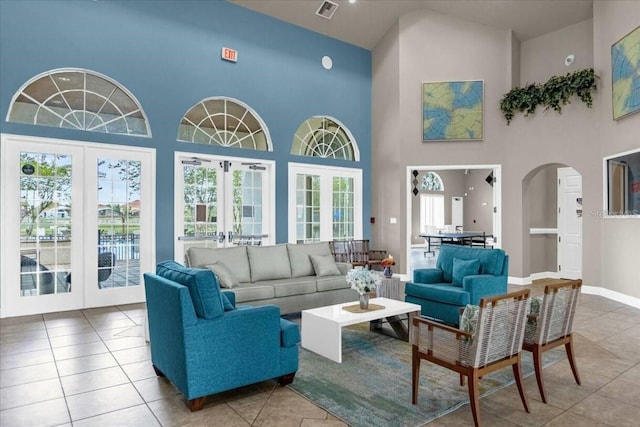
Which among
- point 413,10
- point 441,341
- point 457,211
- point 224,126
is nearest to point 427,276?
point 441,341

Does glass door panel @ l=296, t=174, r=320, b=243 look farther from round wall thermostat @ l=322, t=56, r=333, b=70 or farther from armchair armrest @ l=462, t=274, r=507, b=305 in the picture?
armchair armrest @ l=462, t=274, r=507, b=305

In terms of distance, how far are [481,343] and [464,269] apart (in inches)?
105

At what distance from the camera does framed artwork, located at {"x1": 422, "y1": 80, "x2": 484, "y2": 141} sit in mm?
7852

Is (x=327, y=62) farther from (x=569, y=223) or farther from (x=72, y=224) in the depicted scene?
(x=569, y=223)

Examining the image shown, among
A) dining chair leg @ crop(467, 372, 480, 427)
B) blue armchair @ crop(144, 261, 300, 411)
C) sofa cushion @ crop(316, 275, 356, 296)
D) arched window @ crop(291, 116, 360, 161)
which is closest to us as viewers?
dining chair leg @ crop(467, 372, 480, 427)

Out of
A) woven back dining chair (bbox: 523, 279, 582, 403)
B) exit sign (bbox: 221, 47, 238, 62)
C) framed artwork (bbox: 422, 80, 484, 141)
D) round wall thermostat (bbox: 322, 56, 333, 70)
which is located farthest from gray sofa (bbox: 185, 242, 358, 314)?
round wall thermostat (bbox: 322, 56, 333, 70)

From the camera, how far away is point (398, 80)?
8211 millimetres

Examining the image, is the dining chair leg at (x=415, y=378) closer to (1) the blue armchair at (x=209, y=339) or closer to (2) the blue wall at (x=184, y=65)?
(1) the blue armchair at (x=209, y=339)

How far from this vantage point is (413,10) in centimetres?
809

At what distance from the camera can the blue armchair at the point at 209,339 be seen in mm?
2707

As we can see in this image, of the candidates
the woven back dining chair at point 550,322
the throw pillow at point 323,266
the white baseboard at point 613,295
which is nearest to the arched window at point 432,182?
the white baseboard at point 613,295

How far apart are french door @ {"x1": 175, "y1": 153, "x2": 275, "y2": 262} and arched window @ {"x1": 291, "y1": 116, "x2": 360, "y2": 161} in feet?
2.85

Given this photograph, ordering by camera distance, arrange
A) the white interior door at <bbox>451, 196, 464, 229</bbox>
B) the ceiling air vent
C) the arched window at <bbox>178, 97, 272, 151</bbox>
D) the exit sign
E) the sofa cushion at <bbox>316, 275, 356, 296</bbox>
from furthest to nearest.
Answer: the white interior door at <bbox>451, 196, 464, 229</bbox>
the ceiling air vent
the exit sign
the arched window at <bbox>178, 97, 272, 151</bbox>
the sofa cushion at <bbox>316, 275, 356, 296</bbox>

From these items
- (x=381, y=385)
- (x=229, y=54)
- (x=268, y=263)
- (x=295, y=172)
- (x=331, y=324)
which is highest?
(x=229, y=54)
